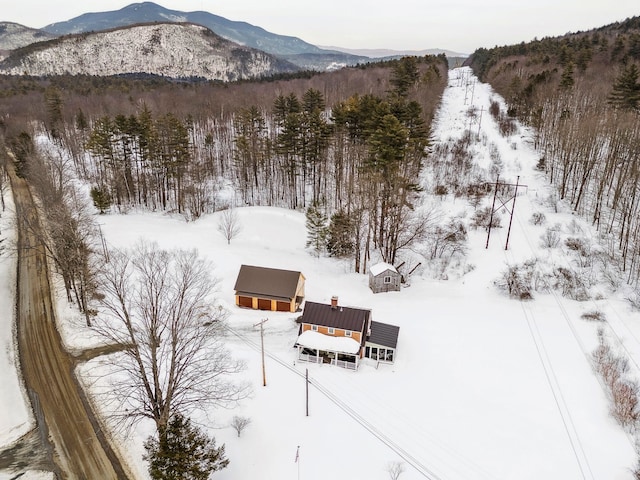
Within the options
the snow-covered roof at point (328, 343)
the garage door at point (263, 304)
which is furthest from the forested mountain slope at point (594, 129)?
the garage door at point (263, 304)

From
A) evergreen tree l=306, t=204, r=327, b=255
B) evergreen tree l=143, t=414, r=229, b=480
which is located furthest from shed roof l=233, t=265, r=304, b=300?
evergreen tree l=143, t=414, r=229, b=480

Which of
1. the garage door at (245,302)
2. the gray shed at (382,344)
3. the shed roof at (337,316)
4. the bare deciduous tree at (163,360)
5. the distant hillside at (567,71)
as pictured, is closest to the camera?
the bare deciduous tree at (163,360)

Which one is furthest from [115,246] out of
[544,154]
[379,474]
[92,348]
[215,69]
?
[215,69]

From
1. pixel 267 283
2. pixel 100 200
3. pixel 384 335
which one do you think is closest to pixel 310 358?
pixel 384 335

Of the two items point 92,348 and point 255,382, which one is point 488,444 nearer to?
point 255,382

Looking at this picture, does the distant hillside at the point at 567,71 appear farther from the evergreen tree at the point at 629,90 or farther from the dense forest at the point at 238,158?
the dense forest at the point at 238,158

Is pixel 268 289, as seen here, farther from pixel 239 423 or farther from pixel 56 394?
pixel 56 394
